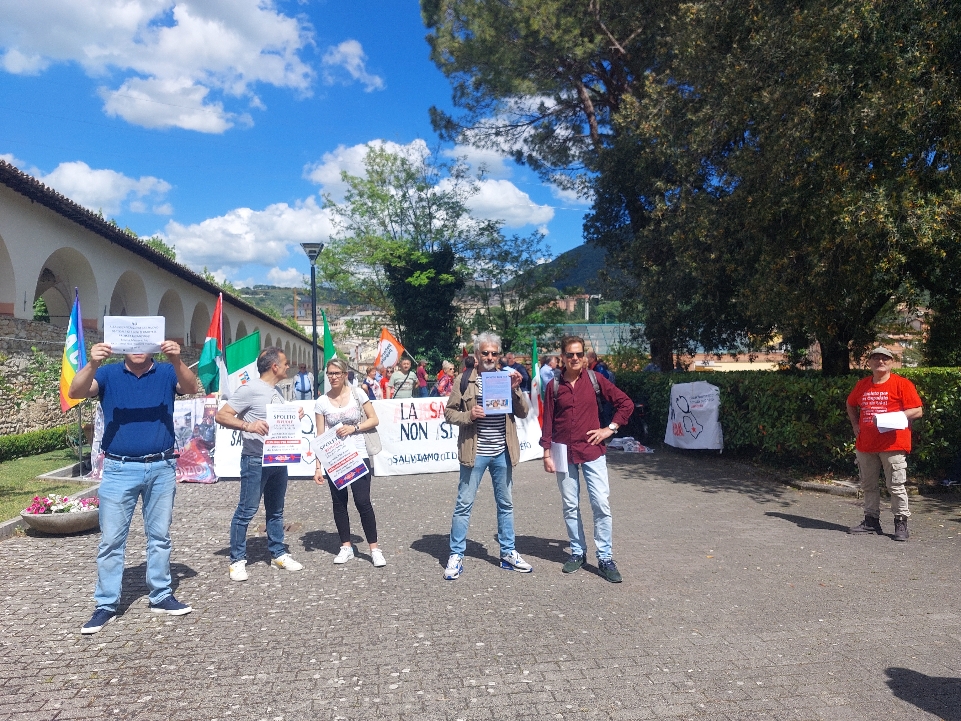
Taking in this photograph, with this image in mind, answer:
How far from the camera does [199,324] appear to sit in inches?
1351

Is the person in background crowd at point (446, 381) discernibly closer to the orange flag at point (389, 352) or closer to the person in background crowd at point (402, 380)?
the person in background crowd at point (402, 380)

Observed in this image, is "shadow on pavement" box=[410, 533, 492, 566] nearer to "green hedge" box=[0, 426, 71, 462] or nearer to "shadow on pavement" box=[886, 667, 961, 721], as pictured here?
"shadow on pavement" box=[886, 667, 961, 721]

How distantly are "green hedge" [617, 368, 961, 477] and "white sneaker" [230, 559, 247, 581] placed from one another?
308 inches

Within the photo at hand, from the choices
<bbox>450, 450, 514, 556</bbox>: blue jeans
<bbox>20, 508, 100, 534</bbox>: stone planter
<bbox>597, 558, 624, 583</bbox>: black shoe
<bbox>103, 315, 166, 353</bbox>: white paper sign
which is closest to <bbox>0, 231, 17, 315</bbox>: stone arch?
<bbox>20, 508, 100, 534</bbox>: stone planter

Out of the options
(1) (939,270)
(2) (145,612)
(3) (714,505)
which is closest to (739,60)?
(1) (939,270)

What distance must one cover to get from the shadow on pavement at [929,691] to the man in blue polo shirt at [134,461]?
14.5 feet

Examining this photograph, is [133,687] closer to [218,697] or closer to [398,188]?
[218,697]

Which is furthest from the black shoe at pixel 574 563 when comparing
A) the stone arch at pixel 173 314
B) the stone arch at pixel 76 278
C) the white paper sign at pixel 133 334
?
the stone arch at pixel 173 314

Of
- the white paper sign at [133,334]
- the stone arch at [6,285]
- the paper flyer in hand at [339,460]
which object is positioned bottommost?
the paper flyer in hand at [339,460]

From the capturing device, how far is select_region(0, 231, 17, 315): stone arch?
51.3ft

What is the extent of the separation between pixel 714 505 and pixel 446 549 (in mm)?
3850

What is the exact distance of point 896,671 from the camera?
3.99 m

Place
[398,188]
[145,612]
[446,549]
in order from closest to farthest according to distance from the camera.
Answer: [145,612]
[446,549]
[398,188]

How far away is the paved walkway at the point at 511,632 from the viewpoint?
12.1 feet
